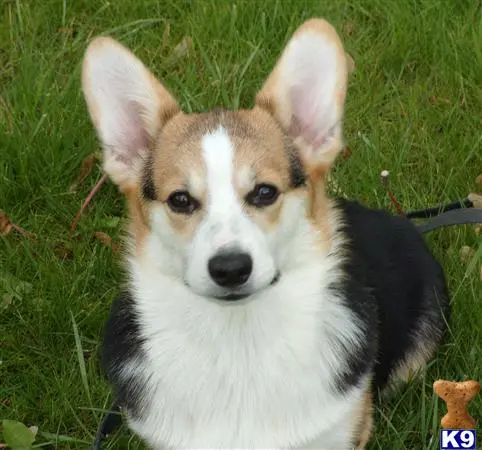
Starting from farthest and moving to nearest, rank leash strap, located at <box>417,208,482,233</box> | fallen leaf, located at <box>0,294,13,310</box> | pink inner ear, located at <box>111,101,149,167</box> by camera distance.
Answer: fallen leaf, located at <box>0,294,13,310</box>
leash strap, located at <box>417,208,482,233</box>
pink inner ear, located at <box>111,101,149,167</box>

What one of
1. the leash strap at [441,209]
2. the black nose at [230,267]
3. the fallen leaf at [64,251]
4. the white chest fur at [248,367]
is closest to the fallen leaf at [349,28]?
the leash strap at [441,209]

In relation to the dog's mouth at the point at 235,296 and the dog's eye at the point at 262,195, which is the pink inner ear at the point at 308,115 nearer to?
the dog's eye at the point at 262,195

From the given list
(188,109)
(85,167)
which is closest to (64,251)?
(85,167)

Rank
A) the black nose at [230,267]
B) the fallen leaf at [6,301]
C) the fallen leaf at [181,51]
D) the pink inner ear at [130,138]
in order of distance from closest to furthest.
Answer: the black nose at [230,267] < the pink inner ear at [130,138] < the fallen leaf at [6,301] < the fallen leaf at [181,51]

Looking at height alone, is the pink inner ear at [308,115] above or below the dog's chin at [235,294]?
above

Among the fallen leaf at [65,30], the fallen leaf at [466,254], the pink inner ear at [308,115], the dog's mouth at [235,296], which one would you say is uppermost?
the pink inner ear at [308,115]

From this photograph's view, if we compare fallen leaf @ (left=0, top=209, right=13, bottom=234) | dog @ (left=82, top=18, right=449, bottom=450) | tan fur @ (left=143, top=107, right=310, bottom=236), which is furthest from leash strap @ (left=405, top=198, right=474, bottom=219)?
fallen leaf @ (left=0, top=209, right=13, bottom=234)

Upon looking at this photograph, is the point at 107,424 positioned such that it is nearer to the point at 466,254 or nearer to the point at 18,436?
the point at 18,436

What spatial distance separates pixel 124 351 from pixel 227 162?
0.74 metres

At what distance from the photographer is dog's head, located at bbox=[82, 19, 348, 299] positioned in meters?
2.38

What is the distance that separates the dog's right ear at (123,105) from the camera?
2.59m

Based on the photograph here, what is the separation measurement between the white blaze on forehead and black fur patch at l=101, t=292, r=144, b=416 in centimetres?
56

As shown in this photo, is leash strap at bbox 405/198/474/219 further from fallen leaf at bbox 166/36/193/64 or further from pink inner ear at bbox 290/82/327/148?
fallen leaf at bbox 166/36/193/64

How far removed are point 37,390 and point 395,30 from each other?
2610 millimetres
